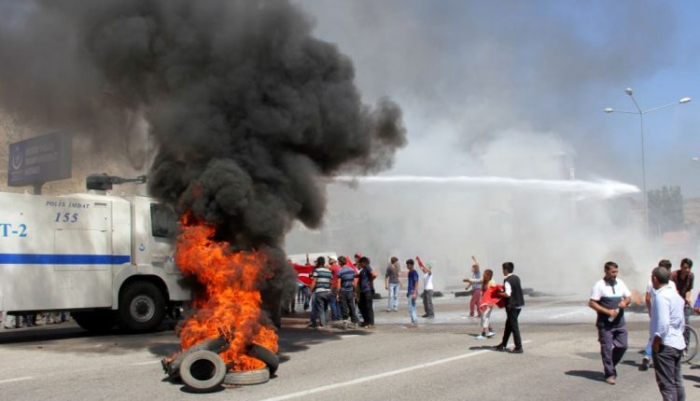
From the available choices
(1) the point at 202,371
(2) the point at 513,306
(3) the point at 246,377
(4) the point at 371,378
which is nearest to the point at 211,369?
(1) the point at 202,371

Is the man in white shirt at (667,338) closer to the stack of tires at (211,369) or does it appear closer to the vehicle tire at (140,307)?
the stack of tires at (211,369)

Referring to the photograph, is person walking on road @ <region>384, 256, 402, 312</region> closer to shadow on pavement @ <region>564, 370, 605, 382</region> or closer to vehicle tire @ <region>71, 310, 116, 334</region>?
vehicle tire @ <region>71, 310, 116, 334</region>

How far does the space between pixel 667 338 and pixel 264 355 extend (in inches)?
181

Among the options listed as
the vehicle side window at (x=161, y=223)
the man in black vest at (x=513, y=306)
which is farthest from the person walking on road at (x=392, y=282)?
the man in black vest at (x=513, y=306)

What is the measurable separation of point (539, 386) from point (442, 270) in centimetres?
3026

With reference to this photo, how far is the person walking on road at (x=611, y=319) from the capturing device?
760 centimetres

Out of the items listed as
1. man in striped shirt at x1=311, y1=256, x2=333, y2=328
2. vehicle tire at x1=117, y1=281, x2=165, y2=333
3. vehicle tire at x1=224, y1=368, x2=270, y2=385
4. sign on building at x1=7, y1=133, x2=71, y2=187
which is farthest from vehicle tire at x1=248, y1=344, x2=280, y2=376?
sign on building at x1=7, y1=133, x2=71, y2=187

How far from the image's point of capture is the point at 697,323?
44.4ft

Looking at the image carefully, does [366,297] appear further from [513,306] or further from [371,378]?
[371,378]

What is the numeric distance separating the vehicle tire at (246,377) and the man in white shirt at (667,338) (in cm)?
445

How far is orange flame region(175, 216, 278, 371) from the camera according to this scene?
775cm

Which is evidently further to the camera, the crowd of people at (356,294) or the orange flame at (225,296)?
the crowd of people at (356,294)

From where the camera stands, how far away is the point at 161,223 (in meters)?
13.8

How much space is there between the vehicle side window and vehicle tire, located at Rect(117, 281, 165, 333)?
1.14 metres
